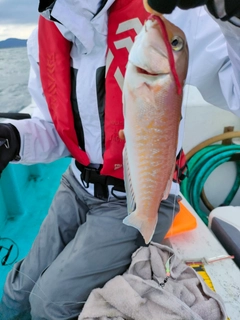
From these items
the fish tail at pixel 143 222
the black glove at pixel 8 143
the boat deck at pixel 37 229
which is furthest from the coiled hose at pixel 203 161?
the fish tail at pixel 143 222

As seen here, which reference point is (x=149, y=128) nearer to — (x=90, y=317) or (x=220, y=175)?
(x=90, y=317)

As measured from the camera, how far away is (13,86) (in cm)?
1293

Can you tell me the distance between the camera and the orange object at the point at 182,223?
210cm

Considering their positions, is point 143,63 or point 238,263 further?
point 238,263

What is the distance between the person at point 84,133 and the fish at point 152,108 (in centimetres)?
49

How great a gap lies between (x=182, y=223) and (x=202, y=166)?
4.01 ft

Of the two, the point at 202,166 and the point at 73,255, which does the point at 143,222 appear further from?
the point at 202,166

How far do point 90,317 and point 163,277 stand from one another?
1.48 ft

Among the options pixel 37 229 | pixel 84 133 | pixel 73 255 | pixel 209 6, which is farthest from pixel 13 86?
pixel 209 6

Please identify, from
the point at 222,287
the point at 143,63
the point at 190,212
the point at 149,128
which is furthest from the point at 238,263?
the point at 143,63

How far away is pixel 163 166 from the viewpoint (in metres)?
1.08

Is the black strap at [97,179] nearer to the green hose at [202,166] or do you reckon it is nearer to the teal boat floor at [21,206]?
the teal boat floor at [21,206]

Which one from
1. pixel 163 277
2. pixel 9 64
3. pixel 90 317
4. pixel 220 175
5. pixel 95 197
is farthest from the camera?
pixel 9 64

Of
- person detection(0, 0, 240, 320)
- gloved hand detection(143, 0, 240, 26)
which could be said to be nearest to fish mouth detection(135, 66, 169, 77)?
gloved hand detection(143, 0, 240, 26)
